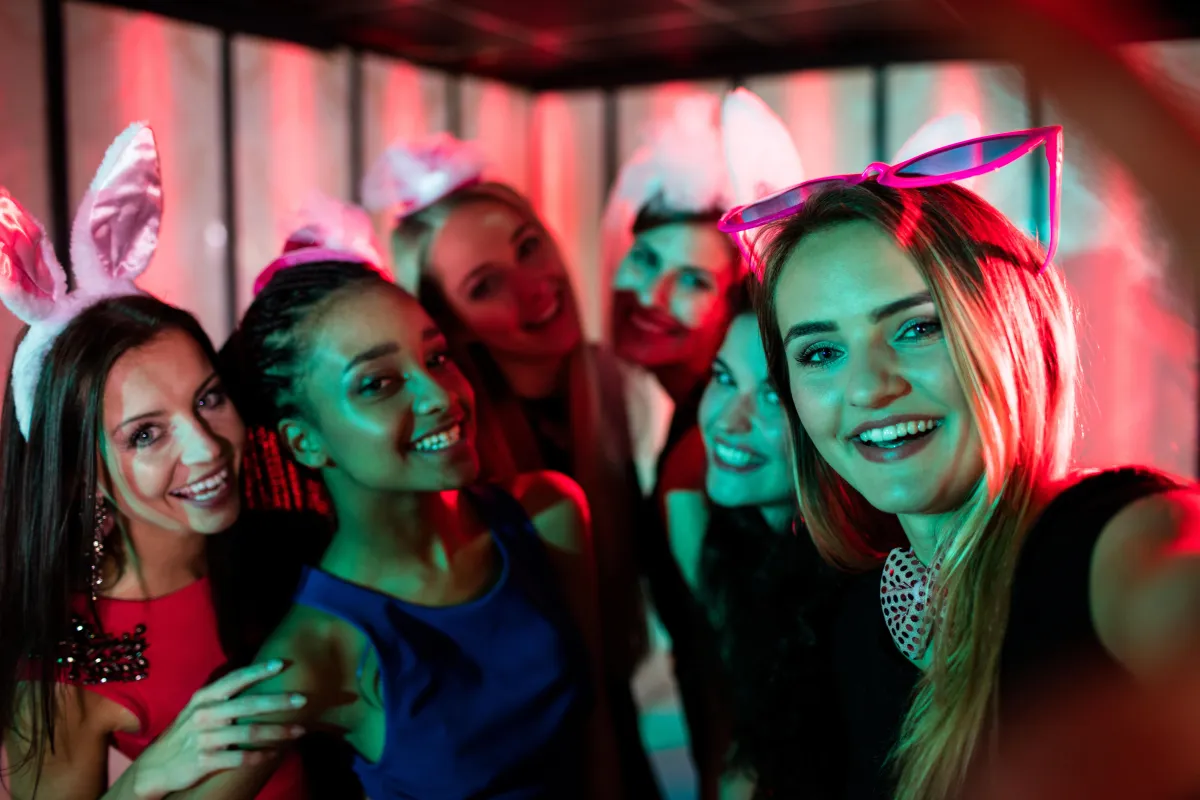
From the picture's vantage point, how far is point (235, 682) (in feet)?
3.68

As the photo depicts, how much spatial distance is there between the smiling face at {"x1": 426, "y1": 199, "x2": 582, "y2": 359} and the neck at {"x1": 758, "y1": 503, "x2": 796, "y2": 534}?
542 mm

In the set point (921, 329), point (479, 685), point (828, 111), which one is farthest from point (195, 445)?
point (828, 111)

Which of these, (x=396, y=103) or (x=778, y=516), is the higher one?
(x=396, y=103)

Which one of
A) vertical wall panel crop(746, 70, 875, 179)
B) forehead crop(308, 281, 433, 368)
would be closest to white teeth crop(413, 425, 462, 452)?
forehead crop(308, 281, 433, 368)

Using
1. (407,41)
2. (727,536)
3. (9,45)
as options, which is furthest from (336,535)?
(407,41)

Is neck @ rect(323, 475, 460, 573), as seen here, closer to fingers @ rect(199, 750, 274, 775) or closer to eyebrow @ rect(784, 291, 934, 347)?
fingers @ rect(199, 750, 274, 775)

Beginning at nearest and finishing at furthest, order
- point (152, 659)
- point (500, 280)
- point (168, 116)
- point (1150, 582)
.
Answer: point (1150, 582) → point (152, 659) → point (500, 280) → point (168, 116)

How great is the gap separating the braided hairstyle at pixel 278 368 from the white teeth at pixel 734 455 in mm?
614

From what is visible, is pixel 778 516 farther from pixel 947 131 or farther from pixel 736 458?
pixel 947 131

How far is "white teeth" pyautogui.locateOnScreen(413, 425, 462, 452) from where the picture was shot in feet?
Answer: 4.37

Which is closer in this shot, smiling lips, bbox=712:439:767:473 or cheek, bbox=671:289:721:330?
smiling lips, bbox=712:439:767:473

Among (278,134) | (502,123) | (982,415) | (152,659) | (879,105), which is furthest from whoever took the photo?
(502,123)

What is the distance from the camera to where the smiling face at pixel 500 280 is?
1.76 metres

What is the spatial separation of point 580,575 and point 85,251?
0.86 m
